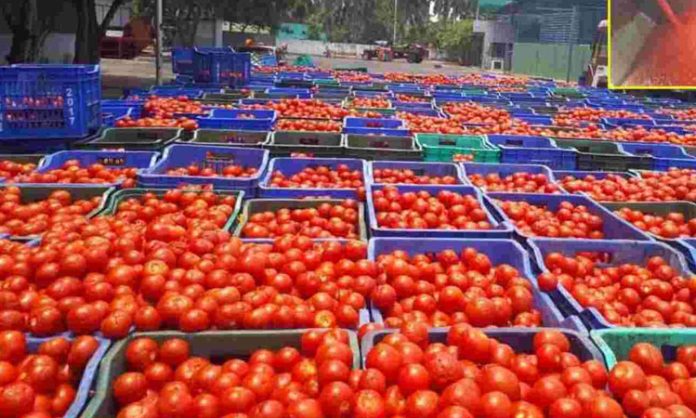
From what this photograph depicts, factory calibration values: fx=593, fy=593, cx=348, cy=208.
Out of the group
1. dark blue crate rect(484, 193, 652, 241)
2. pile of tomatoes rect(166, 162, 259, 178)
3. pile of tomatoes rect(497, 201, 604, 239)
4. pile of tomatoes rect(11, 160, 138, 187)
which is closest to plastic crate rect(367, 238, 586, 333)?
dark blue crate rect(484, 193, 652, 241)

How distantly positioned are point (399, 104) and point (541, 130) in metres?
2.98

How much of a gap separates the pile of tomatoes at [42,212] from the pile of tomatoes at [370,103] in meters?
6.12

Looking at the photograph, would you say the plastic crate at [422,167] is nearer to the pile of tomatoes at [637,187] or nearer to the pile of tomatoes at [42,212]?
the pile of tomatoes at [637,187]

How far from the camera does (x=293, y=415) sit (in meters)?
1.98

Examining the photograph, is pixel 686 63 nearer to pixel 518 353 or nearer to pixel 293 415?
pixel 518 353

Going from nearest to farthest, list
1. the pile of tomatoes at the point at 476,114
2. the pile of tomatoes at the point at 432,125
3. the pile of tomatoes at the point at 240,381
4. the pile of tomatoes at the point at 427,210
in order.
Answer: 1. the pile of tomatoes at the point at 240,381
2. the pile of tomatoes at the point at 427,210
3. the pile of tomatoes at the point at 432,125
4. the pile of tomatoes at the point at 476,114

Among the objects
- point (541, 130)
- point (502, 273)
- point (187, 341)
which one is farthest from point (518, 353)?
point (541, 130)

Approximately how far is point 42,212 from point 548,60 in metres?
38.5

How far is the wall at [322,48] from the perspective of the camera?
61.2 meters

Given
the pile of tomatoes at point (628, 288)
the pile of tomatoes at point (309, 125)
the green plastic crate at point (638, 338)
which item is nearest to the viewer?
the green plastic crate at point (638, 338)

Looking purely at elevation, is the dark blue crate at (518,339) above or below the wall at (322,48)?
below

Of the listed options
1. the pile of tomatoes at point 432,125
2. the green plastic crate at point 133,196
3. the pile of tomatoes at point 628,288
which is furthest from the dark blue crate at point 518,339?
the pile of tomatoes at point 432,125

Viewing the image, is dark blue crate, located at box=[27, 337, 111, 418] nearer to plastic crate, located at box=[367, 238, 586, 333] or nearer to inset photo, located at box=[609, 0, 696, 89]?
plastic crate, located at box=[367, 238, 586, 333]

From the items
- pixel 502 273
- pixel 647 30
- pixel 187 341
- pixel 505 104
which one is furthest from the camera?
pixel 505 104
